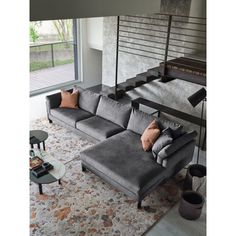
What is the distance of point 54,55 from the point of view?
Result: 27.2 feet

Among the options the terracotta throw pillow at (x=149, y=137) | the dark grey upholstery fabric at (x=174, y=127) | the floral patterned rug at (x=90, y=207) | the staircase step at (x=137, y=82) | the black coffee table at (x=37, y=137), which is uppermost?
the staircase step at (x=137, y=82)

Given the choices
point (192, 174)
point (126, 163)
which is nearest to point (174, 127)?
point (192, 174)

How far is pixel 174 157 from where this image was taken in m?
4.30

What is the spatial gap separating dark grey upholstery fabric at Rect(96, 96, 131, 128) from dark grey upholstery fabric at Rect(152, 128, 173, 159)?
3.73ft

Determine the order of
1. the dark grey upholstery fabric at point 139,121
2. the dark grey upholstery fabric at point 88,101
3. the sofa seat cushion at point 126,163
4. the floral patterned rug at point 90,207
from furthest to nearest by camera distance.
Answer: the dark grey upholstery fabric at point 88,101 → the dark grey upholstery fabric at point 139,121 → the sofa seat cushion at point 126,163 → the floral patterned rug at point 90,207

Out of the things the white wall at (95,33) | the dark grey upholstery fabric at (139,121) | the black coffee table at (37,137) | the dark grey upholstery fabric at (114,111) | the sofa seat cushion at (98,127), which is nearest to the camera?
the black coffee table at (37,137)

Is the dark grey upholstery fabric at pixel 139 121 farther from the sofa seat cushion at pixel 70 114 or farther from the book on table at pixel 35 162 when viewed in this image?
the book on table at pixel 35 162

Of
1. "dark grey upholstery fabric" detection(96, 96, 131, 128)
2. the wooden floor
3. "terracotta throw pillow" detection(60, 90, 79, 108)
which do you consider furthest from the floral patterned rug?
the wooden floor

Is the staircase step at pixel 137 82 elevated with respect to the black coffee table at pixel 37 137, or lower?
elevated

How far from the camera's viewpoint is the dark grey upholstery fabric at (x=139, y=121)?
5.04 metres

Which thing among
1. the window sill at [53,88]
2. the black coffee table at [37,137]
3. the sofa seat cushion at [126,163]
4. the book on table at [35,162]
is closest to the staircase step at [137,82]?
the sofa seat cushion at [126,163]

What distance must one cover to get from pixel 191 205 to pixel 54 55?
6.24 meters
